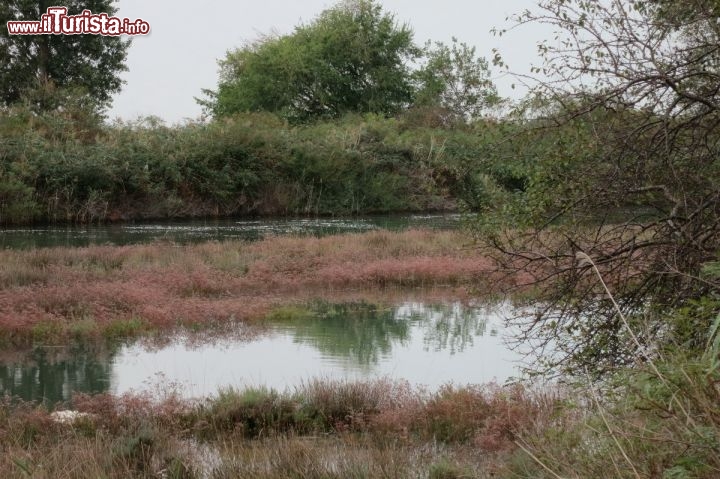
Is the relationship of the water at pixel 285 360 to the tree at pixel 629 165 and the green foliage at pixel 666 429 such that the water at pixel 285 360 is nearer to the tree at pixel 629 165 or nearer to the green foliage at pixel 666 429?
the tree at pixel 629 165

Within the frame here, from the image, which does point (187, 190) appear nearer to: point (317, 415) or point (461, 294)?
point (461, 294)

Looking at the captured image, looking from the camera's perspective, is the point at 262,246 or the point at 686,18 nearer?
the point at 686,18

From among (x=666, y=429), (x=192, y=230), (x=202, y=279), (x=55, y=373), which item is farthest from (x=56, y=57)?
(x=666, y=429)

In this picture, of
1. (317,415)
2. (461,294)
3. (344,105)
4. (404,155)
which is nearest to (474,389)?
(317,415)

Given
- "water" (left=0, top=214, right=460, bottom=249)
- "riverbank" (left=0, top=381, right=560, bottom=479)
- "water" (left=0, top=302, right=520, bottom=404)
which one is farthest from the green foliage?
"water" (left=0, top=214, right=460, bottom=249)

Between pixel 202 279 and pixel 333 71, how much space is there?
4901 centimetres

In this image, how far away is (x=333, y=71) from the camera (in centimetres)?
6581

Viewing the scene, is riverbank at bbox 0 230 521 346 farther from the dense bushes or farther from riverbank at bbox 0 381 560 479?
the dense bushes

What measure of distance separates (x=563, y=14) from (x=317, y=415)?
5031 millimetres

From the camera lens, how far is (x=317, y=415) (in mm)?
9398

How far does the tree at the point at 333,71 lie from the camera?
65250 millimetres

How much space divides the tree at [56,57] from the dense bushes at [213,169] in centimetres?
781

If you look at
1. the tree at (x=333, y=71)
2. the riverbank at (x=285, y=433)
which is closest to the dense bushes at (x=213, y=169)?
the tree at (x=333, y=71)

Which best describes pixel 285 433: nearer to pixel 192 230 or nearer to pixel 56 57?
pixel 192 230
